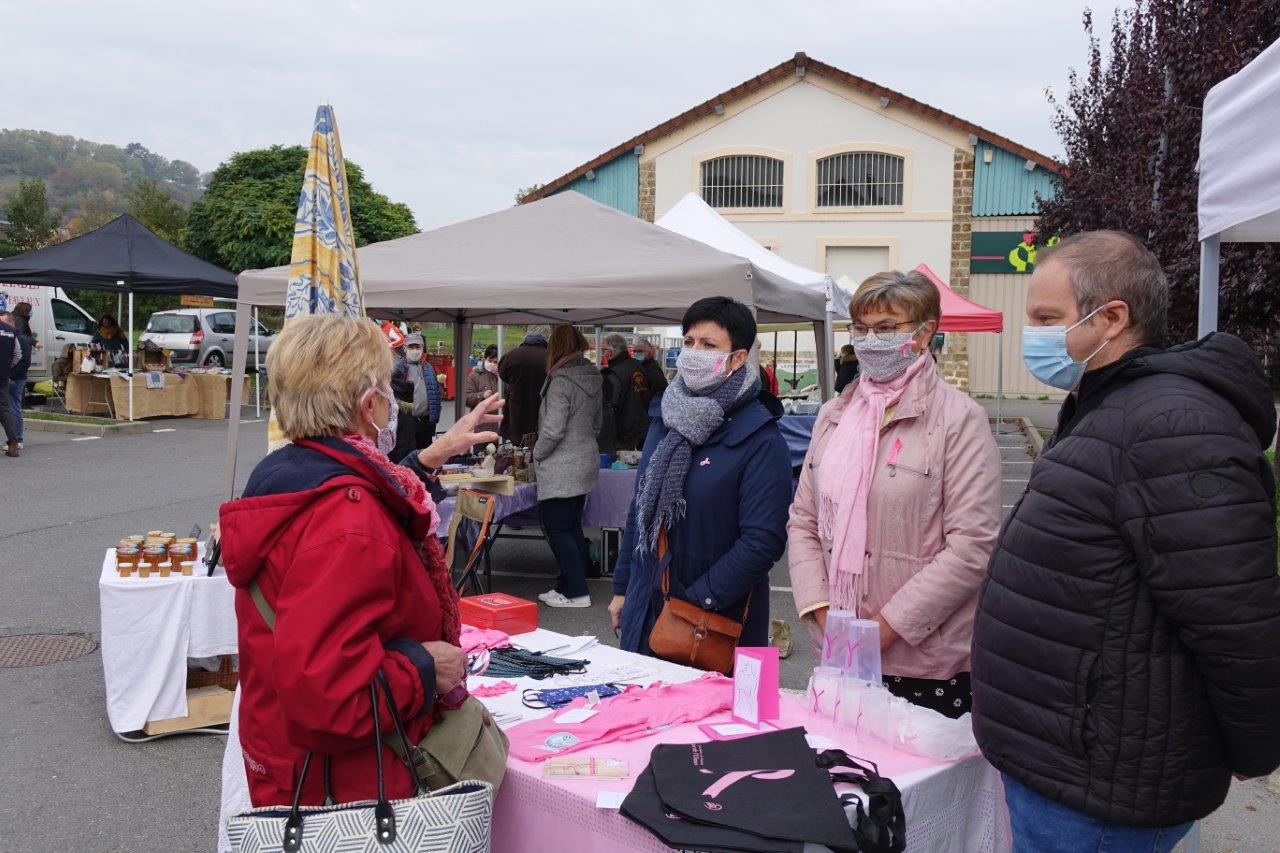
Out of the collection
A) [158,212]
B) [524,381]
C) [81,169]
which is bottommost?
[524,381]

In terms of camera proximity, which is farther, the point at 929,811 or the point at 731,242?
the point at 731,242

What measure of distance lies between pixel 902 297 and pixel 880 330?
0.38 ft

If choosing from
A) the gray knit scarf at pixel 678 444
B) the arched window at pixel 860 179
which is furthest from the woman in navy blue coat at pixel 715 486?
the arched window at pixel 860 179

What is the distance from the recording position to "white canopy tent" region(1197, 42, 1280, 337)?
8.96 feet

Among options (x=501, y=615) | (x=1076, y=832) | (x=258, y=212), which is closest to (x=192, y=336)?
(x=258, y=212)

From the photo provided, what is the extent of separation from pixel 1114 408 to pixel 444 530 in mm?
5209

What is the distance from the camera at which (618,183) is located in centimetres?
2756

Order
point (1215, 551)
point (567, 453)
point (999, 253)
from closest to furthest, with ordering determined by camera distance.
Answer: point (1215, 551) < point (567, 453) < point (999, 253)

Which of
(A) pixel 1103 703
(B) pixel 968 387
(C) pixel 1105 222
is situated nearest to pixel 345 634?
(A) pixel 1103 703

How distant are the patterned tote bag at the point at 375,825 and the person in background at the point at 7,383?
1319 cm

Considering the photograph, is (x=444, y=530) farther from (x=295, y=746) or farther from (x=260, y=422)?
(x=260, y=422)

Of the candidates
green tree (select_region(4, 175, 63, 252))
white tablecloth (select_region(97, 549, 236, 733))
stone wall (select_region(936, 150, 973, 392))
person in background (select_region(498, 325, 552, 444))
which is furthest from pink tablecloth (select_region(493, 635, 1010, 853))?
green tree (select_region(4, 175, 63, 252))

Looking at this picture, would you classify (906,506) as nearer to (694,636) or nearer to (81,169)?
(694,636)

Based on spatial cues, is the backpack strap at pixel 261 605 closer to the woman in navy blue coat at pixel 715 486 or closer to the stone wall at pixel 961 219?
the woman in navy blue coat at pixel 715 486
